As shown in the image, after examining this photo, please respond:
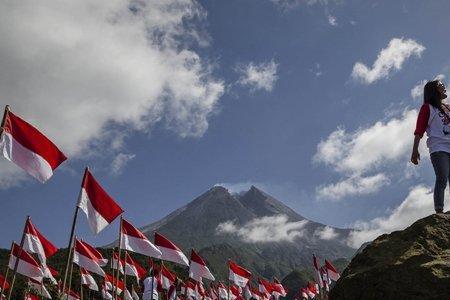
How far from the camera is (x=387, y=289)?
5.98 m

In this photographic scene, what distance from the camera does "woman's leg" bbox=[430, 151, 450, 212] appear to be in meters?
7.45

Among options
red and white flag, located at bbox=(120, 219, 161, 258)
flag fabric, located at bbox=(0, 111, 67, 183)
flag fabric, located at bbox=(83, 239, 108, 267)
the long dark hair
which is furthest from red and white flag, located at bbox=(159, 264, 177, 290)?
the long dark hair

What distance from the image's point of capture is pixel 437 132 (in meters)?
7.73

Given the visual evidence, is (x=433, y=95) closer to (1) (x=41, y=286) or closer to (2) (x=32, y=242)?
(2) (x=32, y=242)

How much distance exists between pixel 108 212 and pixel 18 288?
58.4 m

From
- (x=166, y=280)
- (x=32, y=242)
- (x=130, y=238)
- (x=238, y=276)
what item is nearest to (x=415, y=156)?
(x=130, y=238)

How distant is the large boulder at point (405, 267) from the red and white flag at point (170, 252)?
12.2 m

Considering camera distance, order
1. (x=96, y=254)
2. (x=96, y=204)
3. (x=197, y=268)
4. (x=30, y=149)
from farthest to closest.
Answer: (x=96, y=254), (x=197, y=268), (x=96, y=204), (x=30, y=149)

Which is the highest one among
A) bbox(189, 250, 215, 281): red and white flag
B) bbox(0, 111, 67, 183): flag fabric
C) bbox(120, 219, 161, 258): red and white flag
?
bbox(189, 250, 215, 281): red and white flag

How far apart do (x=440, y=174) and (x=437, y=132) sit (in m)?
0.68

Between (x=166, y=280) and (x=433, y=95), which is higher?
(x=166, y=280)

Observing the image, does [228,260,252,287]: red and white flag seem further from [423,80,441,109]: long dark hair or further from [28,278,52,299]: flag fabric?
[423,80,441,109]: long dark hair

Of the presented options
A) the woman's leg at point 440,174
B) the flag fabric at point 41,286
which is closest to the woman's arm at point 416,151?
the woman's leg at point 440,174

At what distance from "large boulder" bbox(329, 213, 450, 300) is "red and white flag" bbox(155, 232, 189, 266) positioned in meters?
12.2
